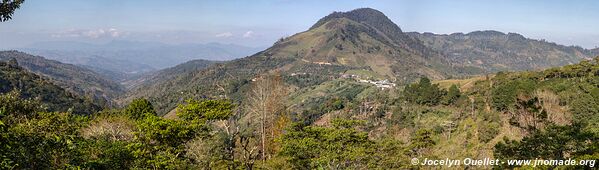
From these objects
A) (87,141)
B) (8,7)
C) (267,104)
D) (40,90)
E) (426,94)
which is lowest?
(40,90)

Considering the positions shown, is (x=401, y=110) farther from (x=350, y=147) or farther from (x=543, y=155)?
(x=350, y=147)

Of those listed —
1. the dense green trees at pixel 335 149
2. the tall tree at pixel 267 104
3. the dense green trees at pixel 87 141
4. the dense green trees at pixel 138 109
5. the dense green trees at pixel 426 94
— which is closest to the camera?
the dense green trees at pixel 87 141


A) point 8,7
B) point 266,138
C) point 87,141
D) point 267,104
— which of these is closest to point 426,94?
point 266,138

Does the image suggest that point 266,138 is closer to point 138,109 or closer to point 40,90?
point 138,109

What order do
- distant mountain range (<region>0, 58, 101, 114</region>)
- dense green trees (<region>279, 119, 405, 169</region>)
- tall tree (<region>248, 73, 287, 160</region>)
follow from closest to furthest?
dense green trees (<region>279, 119, 405, 169</region>)
tall tree (<region>248, 73, 287, 160</region>)
distant mountain range (<region>0, 58, 101, 114</region>)

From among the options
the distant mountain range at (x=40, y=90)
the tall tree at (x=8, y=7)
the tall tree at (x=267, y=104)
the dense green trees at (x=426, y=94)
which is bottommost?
the distant mountain range at (x=40, y=90)

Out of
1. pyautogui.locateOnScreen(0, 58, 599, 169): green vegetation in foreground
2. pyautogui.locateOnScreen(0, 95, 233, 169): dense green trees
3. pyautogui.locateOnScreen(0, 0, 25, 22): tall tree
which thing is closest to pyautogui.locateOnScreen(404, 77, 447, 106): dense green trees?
pyautogui.locateOnScreen(0, 58, 599, 169): green vegetation in foreground

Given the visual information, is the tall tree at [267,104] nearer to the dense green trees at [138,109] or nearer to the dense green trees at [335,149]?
the dense green trees at [335,149]

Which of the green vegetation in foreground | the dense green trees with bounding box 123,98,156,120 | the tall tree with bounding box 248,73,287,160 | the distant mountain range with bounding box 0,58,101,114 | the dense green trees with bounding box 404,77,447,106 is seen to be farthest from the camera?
the distant mountain range with bounding box 0,58,101,114

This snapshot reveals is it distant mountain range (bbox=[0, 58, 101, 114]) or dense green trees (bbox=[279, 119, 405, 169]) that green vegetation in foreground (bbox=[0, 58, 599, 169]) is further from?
distant mountain range (bbox=[0, 58, 101, 114])

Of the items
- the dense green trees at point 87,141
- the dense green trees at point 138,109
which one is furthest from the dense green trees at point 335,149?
the dense green trees at point 138,109

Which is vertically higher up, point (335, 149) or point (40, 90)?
point (335, 149)

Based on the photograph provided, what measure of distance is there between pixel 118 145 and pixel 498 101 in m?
56.5

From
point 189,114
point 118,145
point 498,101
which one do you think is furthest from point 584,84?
point 118,145
